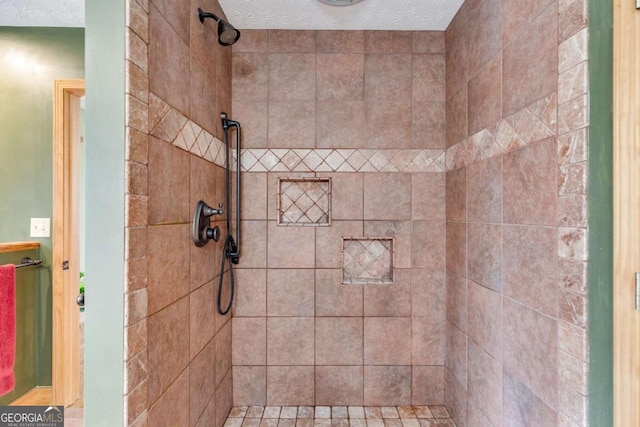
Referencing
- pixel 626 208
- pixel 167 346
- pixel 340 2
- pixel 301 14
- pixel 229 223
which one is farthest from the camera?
pixel 229 223

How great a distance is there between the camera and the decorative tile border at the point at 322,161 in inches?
86.3

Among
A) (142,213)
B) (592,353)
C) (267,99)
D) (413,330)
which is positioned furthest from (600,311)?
(267,99)

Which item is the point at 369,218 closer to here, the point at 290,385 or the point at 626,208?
the point at 290,385

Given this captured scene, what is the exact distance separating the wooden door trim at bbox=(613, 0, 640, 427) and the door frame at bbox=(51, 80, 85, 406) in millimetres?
2773

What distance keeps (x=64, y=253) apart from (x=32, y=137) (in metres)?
0.79

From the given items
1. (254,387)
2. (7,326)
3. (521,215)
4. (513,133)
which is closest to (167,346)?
(254,387)

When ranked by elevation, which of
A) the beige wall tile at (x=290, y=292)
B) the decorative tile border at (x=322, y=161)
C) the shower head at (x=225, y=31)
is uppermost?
the shower head at (x=225, y=31)

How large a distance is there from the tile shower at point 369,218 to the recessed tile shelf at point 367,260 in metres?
0.01

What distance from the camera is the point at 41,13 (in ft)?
6.73

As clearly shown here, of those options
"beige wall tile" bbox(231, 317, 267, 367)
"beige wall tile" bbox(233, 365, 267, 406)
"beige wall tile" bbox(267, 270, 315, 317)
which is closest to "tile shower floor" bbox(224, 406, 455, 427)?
"beige wall tile" bbox(233, 365, 267, 406)

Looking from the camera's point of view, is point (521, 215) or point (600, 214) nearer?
point (600, 214)

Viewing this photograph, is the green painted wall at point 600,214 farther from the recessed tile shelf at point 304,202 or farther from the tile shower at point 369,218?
the recessed tile shelf at point 304,202

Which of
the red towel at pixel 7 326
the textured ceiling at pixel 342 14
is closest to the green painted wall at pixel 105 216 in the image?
the textured ceiling at pixel 342 14

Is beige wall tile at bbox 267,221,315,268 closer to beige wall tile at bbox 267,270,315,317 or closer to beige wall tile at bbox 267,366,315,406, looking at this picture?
beige wall tile at bbox 267,270,315,317
